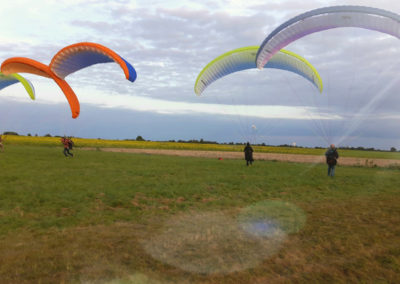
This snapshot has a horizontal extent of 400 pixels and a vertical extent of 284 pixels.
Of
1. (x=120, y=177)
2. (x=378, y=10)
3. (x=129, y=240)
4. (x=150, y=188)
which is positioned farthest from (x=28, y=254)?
(x=378, y=10)

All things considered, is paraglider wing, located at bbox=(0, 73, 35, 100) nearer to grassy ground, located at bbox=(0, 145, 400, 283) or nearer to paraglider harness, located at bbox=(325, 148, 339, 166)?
grassy ground, located at bbox=(0, 145, 400, 283)

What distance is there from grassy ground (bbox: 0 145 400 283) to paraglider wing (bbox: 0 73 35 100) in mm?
13631

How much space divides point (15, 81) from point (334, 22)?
2415 centimetres

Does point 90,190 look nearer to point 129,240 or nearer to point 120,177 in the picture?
point 120,177

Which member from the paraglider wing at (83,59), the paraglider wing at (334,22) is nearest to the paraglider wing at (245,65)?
the paraglider wing at (334,22)

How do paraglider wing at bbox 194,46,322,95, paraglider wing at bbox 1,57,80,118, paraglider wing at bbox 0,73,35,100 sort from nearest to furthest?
paraglider wing at bbox 194,46,322,95 < paraglider wing at bbox 1,57,80,118 < paraglider wing at bbox 0,73,35,100

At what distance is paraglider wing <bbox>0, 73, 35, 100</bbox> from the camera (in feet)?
74.5

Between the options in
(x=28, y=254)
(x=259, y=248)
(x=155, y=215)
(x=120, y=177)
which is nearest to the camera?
(x=28, y=254)

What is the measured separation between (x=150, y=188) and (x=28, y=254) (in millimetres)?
6534

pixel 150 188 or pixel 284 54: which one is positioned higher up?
pixel 284 54

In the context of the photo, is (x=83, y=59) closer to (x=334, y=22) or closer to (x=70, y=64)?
(x=70, y=64)

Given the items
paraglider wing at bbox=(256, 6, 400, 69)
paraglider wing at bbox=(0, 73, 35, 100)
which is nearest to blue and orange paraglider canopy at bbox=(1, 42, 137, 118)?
paraglider wing at bbox=(0, 73, 35, 100)

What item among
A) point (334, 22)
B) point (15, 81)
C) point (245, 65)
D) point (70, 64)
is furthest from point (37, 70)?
point (334, 22)

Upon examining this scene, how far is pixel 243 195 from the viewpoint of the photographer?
11.3 m
